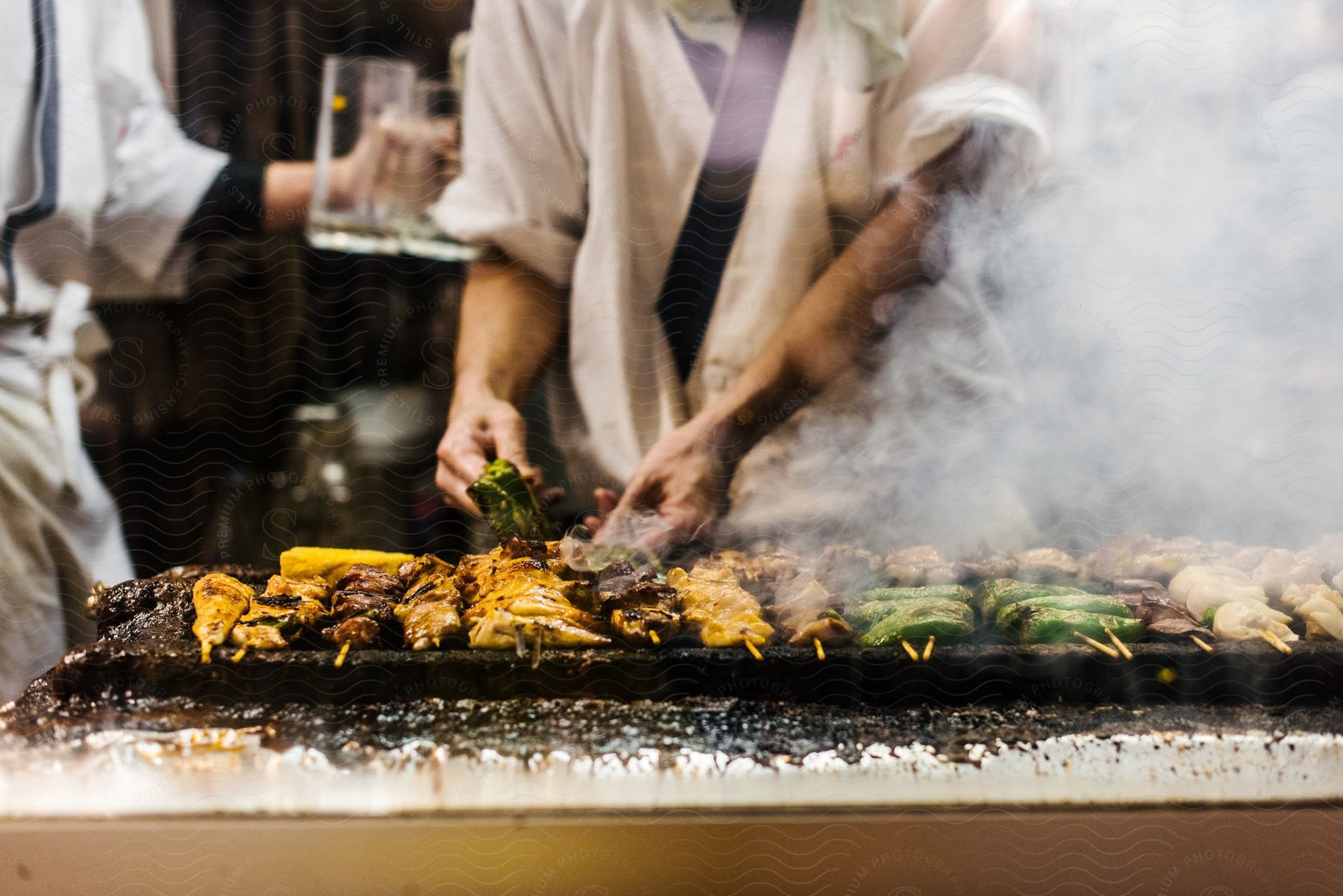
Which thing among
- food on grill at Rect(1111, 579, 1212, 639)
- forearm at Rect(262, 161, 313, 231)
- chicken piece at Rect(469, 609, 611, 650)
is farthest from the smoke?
forearm at Rect(262, 161, 313, 231)

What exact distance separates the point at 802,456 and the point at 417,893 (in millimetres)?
1711

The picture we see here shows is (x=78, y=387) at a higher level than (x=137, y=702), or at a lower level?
higher

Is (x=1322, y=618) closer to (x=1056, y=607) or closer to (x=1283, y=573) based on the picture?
(x=1283, y=573)

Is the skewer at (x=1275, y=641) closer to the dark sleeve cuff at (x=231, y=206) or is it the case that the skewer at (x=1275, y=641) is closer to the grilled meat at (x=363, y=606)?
the grilled meat at (x=363, y=606)

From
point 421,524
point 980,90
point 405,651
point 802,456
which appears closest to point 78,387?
point 421,524

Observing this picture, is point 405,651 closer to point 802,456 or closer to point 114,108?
point 802,456

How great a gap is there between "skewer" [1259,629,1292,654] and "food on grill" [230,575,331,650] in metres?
2.22

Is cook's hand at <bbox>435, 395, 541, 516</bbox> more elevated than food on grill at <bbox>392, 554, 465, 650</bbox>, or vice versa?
cook's hand at <bbox>435, 395, 541, 516</bbox>

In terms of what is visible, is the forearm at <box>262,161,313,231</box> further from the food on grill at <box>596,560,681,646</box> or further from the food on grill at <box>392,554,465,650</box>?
the food on grill at <box>596,560,681,646</box>

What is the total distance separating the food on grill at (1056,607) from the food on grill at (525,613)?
0.98 metres

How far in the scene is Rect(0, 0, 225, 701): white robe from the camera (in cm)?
269

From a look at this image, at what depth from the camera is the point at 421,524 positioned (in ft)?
9.32

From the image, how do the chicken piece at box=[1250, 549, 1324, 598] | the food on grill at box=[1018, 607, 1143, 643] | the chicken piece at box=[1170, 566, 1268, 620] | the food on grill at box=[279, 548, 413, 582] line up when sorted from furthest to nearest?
the food on grill at box=[279, 548, 413, 582] → the chicken piece at box=[1250, 549, 1324, 598] → the chicken piece at box=[1170, 566, 1268, 620] → the food on grill at box=[1018, 607, 1143, 643]

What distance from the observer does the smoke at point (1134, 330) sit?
8.95 feet
